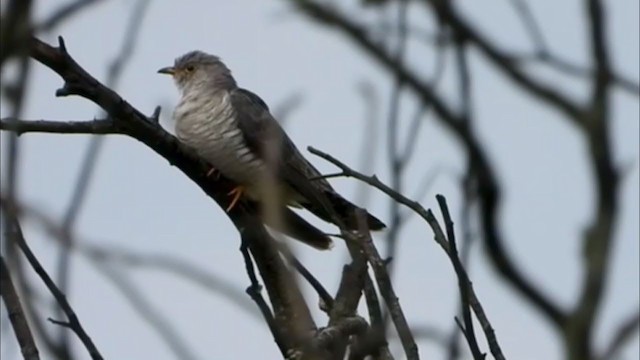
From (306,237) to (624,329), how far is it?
17.4 ft

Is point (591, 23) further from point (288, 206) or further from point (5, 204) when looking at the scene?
point (288, 206)

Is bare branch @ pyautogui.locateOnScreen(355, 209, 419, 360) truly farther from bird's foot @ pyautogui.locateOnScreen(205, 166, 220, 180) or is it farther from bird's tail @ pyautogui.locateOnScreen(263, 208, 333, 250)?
bird's tail @ pyautogui.locateOnScreen(263, 208, 333, 250)

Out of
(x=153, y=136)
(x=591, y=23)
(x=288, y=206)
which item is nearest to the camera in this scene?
(x=591, y=23)

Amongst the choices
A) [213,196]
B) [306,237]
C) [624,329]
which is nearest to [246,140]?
[306,237]

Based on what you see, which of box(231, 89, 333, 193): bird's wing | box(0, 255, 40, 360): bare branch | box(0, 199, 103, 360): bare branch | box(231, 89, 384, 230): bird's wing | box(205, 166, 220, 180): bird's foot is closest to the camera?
box(0, 199, 103, 360): bare branch

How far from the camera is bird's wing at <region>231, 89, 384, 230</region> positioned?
6.96 meters

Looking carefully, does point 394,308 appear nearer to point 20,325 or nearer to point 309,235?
point 20,325

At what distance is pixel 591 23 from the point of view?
1.13m

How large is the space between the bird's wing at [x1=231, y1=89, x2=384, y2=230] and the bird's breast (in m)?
0.06

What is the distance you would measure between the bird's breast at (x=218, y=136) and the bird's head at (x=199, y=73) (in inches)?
14.4

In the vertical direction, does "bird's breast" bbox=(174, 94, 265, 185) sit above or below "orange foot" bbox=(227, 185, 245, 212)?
above

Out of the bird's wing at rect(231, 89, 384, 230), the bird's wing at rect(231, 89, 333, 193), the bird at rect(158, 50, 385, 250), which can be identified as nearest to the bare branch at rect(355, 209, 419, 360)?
the bird at rect(158, 50, 385, 250)

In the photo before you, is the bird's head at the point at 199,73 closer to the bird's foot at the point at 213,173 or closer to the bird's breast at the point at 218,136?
the bird's breast at the point at 218,136

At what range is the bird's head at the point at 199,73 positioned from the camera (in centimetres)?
851
